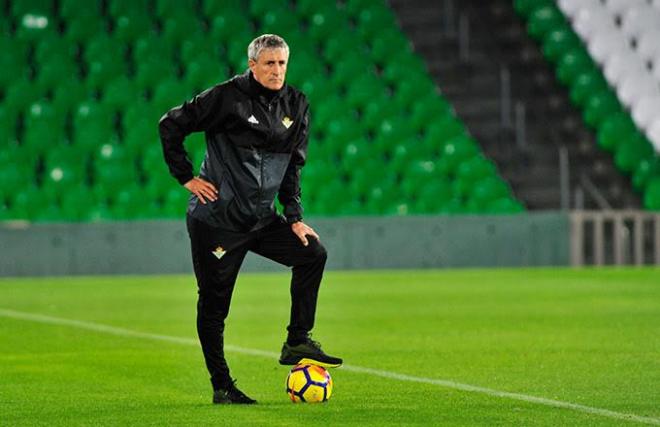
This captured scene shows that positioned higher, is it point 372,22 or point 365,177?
point 372,22

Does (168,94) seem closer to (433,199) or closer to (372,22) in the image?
(372,22)

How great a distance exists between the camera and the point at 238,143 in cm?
630

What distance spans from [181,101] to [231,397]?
57.5 ft

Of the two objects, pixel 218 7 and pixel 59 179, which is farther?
pixel 218 7

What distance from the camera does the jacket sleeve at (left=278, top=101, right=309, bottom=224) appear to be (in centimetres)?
646

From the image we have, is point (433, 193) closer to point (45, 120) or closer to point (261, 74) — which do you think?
point (45, 120)

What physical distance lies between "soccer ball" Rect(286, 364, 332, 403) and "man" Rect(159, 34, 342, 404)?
67 millimetres

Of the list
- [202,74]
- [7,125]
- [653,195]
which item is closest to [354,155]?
[202,74]

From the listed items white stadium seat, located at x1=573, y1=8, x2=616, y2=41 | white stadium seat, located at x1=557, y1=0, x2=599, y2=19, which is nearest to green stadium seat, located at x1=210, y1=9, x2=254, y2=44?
white stadium seat, located at x1=557, y1=0, x2=599, y2=19

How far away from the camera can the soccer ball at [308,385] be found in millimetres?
6355

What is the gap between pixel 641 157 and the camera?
23.6 m

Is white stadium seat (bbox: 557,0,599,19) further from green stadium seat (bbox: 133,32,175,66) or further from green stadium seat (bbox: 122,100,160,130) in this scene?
green stadium seat (bbox: 122,100,160,130)

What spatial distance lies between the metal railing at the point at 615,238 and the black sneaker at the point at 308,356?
15.7m

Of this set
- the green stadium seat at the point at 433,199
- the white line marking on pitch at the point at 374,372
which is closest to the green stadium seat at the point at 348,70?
the green stadium seat at the point at 433,199
